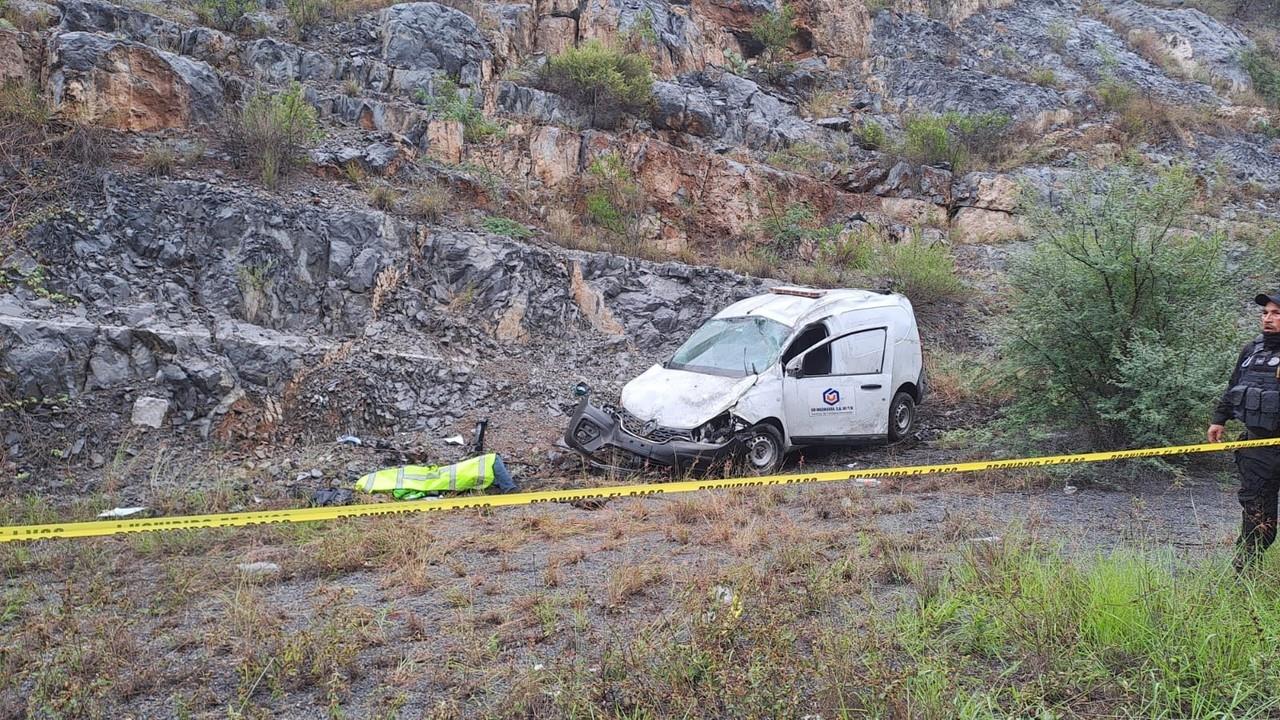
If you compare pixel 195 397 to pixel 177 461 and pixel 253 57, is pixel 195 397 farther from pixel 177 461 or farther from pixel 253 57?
pixel 253 57

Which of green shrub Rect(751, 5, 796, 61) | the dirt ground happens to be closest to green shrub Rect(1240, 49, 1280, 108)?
green shrub Rect(751, 5, 796, 61)

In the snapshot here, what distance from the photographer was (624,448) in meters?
7.05

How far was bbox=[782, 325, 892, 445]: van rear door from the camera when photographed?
7980 mm

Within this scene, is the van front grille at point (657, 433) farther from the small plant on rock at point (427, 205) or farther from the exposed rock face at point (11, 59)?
the exposed rock face at point (11, 59)

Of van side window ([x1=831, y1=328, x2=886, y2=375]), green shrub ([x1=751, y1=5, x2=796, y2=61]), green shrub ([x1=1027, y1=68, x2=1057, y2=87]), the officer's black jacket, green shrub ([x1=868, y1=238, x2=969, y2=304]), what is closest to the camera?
the officer's black jacket

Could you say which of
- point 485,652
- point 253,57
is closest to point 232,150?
point 253,57

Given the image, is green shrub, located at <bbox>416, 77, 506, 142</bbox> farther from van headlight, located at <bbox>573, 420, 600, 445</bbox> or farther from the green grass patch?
the green grass patch

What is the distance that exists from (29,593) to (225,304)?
539cm

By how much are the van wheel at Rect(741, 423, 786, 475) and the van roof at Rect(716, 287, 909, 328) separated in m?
1.35

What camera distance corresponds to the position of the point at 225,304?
9.03 m

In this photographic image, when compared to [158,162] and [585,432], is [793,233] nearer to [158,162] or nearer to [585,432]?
[585,432]

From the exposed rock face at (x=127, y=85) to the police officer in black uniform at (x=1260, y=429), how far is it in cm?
1281

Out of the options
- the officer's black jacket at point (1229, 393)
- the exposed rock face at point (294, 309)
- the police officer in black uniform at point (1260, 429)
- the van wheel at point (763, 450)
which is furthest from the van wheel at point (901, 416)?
the police officer in black uniform at point (1260, 429)

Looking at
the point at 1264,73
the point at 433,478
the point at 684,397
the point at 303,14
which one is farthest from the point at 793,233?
the point at 1264,73
